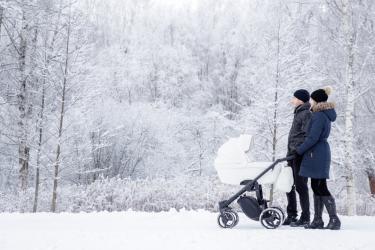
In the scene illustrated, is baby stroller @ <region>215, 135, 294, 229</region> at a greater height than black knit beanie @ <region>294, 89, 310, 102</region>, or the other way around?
black knit beanie @ <region>294, 89, 310, 102</region>

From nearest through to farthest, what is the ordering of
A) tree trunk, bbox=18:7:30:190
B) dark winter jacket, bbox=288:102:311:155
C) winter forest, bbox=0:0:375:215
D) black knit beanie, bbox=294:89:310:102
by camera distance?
dark winter jacket, bbox=288:102:311:155 → black knit beanie, bbox=294:89:310:102 → winter forest, bbox=0:0:375:215 → tree trunk, bbox=18:7:30:190

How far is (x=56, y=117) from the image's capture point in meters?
14.7

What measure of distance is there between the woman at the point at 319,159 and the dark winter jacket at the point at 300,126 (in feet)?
0.60

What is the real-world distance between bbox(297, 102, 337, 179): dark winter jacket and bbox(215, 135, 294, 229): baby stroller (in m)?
0.26

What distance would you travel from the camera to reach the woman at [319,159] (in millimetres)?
6168

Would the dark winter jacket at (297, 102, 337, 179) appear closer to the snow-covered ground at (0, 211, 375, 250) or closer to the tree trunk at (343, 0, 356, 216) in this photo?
the snow-covered ground at (0, 211, 375, 250)

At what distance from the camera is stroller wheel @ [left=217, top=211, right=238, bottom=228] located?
21.0ft

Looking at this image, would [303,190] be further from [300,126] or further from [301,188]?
[300,126]

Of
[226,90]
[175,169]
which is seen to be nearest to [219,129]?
[175,169]

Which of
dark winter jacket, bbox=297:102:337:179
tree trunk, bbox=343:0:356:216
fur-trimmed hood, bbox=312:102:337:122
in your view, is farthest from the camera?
tree trunk, bbox=343:0:356:216

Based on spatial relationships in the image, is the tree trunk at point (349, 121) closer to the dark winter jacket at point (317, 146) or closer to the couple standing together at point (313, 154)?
the couple standing together at point (313, 154)

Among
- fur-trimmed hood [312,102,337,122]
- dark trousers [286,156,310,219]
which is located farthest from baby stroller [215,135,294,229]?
fur-trimmed hood [312,102,337,122]

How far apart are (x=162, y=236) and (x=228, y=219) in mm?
1293

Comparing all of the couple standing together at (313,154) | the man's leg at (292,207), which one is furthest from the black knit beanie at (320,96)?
the man's leg at (292,207)
